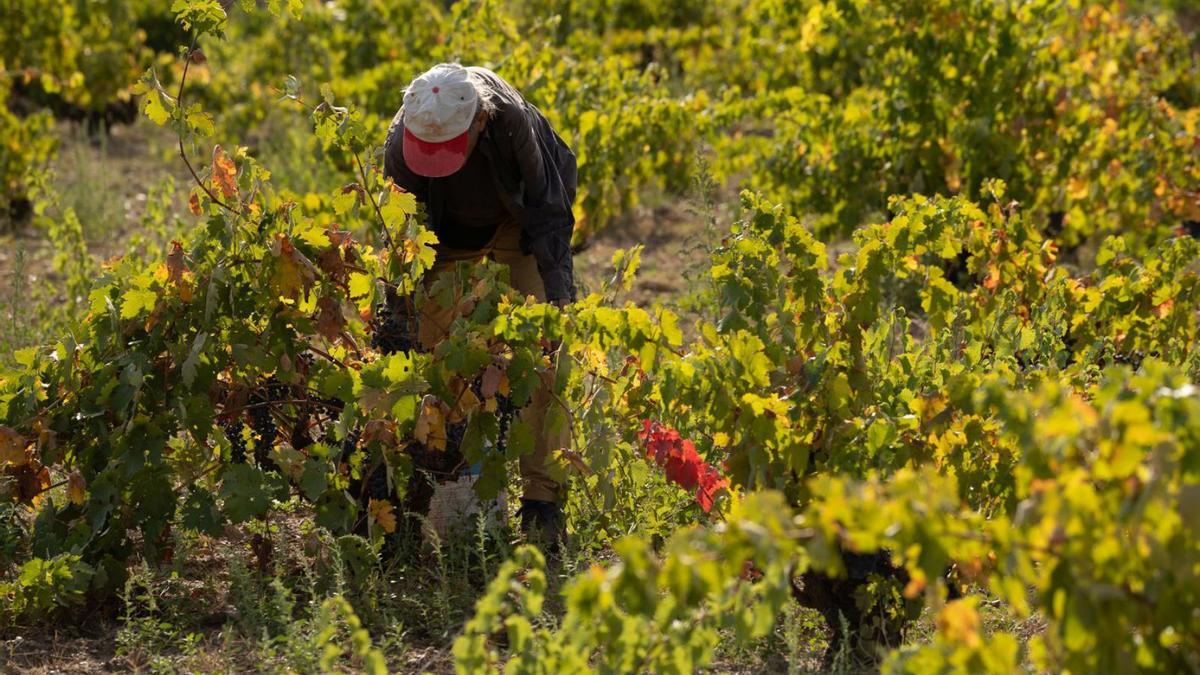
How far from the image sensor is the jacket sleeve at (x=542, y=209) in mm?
3668

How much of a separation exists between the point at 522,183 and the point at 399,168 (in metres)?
0.28

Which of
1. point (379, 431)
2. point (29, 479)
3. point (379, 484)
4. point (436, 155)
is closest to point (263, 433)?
point (379, 484)

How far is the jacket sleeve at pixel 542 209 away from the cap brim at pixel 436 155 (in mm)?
150

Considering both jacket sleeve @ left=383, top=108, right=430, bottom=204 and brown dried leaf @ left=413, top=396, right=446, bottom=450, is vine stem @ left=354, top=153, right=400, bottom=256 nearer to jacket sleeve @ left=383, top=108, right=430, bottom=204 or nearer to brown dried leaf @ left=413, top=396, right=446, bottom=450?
jacket sleeve @ left=383, top=108, right=430, bottom=204

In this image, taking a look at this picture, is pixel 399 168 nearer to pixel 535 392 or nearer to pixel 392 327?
pixel 392 327

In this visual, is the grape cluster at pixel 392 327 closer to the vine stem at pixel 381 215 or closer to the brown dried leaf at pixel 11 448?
the vine stem at pixel 381 215

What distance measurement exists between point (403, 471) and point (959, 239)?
1605 mm

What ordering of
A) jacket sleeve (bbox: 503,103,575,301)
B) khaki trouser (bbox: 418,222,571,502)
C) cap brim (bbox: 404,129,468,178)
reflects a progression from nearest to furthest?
cap brim (bbox: 404,129,468,178)
jacket sleeve (bbox: 503,103,575,301)
khaki trouser (bbox: 418,222,571,502)

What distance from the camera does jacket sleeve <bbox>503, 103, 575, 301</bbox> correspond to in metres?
3.67

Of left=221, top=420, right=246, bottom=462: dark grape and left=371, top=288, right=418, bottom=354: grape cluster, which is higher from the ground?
left=371, top=288, right=418, bottom=354: grape cluster

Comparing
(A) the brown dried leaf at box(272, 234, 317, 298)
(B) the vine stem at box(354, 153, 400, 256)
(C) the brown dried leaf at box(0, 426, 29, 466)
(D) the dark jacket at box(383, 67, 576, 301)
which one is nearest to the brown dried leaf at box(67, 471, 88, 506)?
(C) the brown dried leaf at box(0, 426, 29, 466)

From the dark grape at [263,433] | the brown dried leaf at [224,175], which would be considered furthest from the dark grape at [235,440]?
the brown dried leaf at [224,175]

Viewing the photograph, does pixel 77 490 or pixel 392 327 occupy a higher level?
pixel 392 327

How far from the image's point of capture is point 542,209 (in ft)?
12.1
